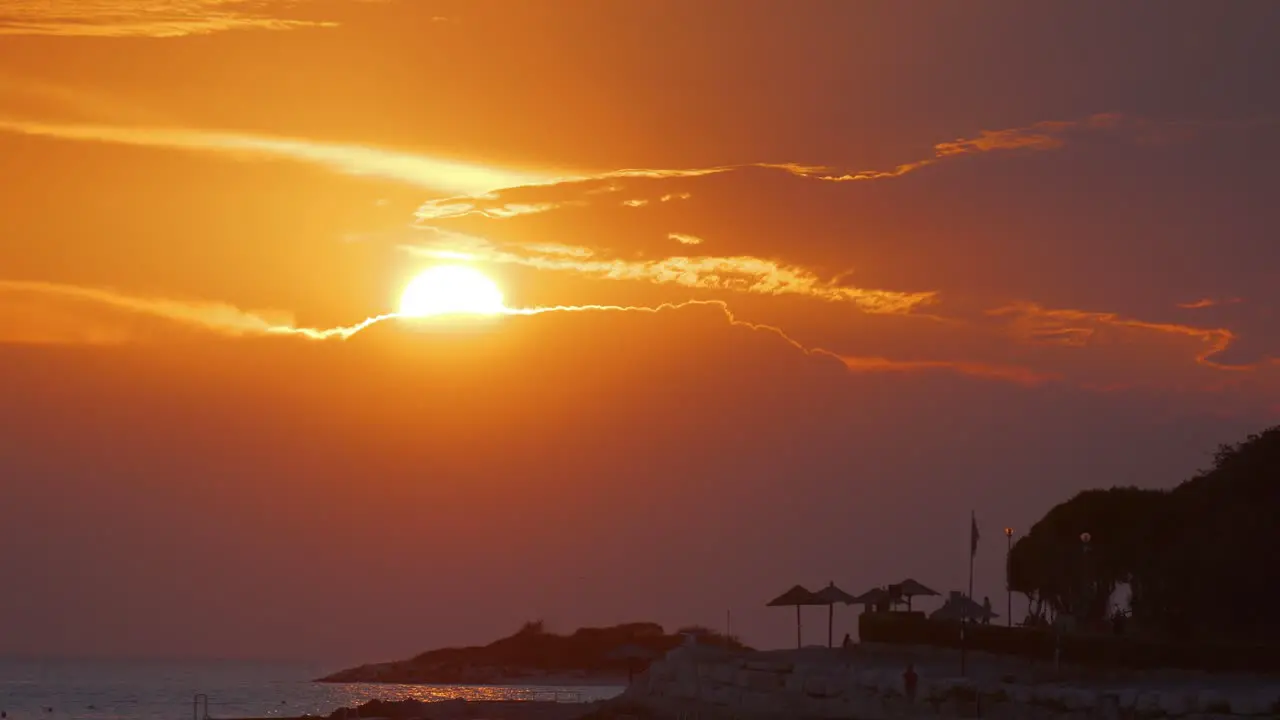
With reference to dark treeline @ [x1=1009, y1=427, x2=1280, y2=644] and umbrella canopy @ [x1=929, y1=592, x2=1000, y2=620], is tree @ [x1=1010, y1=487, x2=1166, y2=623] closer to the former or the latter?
dark treeline @ [x1=1009, y1=427, x2=1280, y2=644]

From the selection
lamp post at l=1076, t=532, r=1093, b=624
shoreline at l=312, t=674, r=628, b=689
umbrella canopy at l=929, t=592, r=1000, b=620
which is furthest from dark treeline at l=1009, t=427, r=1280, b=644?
shoreline at l=312, t=674, r=628, b=689

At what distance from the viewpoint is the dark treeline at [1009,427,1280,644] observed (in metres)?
61.5

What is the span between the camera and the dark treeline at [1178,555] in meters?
61.5

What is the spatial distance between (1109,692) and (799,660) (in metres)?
15.8

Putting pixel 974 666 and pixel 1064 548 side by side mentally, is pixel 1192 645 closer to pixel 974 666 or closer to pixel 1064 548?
pixel 974 666

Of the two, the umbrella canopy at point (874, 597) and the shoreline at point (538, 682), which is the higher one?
the umbrella canopy at point (874, 597)

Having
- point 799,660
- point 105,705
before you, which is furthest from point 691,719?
point 105,705

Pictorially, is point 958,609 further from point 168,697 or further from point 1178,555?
point 168,697

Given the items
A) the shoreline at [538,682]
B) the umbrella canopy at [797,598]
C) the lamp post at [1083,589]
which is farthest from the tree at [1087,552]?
the shoreline at [538,682]

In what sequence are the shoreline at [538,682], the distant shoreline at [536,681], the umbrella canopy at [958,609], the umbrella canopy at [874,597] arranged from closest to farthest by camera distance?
the umbrella canopy at [958,609] < the umbrella canopy at [874,597] < the shoreline at [538,682] < the distant shoreline at [536,681]

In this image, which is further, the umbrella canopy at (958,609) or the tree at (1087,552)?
the tree at (1087,552)

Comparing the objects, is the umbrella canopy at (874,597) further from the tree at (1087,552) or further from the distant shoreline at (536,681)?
the distant shoreline at (536,681)

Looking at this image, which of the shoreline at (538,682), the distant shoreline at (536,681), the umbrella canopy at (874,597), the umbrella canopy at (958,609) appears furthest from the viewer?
the distant shoreline at (536,681)

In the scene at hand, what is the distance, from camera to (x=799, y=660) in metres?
62.0
